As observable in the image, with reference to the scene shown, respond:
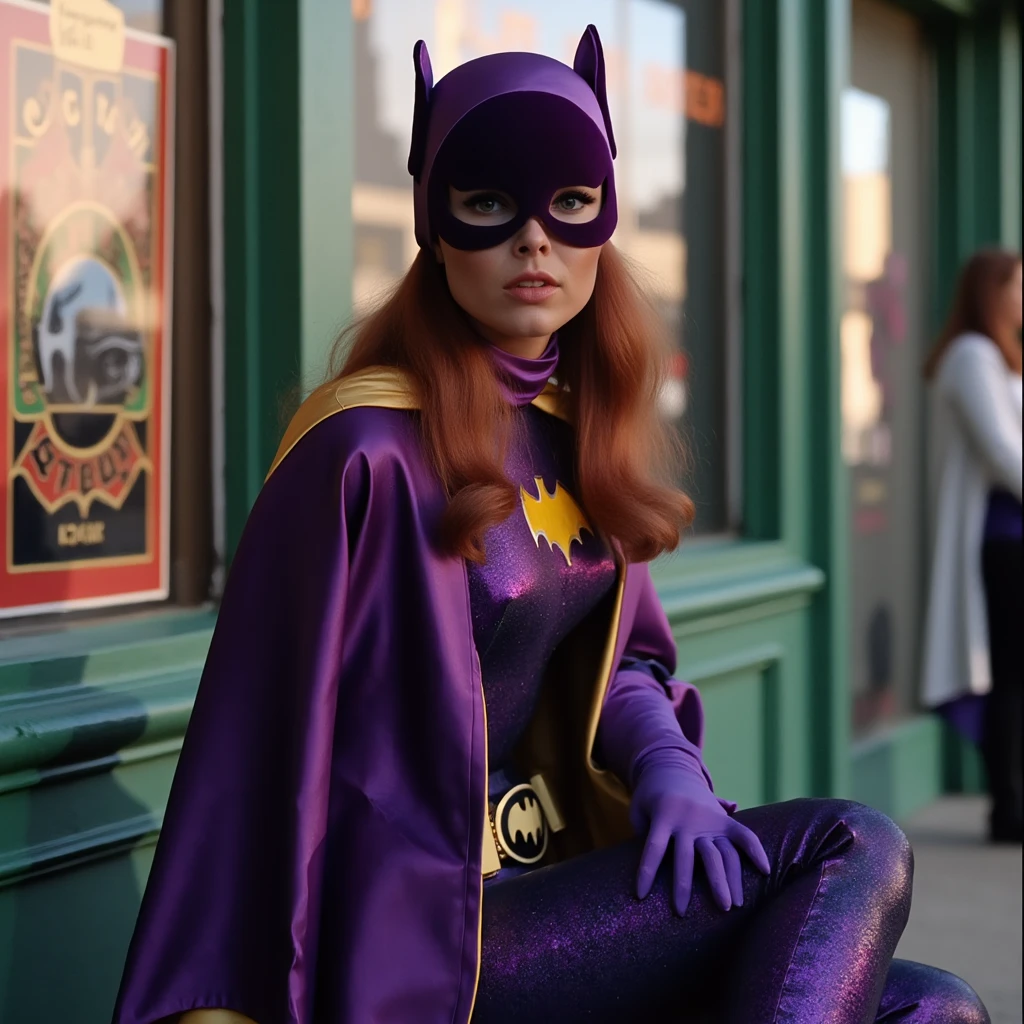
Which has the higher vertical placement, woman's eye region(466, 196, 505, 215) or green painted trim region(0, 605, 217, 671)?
woman's eye region(466, 196, 505, 215)

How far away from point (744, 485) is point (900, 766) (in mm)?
1514

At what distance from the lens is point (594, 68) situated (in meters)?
1.84

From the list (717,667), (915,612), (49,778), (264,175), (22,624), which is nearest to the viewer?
(49,778)

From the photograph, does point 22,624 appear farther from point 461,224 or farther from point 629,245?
point 629,245

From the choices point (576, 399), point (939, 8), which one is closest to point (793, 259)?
point (939, 8)

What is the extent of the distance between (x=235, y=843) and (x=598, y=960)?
0.40 metres

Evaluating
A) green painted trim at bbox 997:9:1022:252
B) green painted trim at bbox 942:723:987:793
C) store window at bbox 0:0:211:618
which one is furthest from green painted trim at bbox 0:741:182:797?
green painted trim at bbox 997:9:1022:252

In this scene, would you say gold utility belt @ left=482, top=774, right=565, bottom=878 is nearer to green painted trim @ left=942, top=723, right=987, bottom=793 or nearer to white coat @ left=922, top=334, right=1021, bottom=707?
white coat @ left=922, top=334, right=1021, bottom=707

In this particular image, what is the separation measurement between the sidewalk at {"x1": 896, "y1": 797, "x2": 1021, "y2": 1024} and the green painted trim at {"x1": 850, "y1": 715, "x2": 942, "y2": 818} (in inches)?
4.0

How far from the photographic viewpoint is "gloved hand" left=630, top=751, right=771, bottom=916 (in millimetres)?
1647

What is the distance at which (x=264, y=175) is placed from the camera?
8.57 ft

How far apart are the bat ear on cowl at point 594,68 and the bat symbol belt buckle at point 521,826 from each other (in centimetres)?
79

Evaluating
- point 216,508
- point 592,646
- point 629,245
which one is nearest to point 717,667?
point 629,245

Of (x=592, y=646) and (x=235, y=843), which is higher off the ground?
(x=592, y=646)
